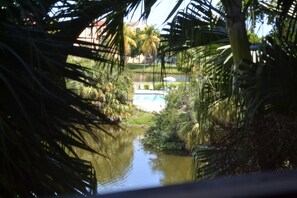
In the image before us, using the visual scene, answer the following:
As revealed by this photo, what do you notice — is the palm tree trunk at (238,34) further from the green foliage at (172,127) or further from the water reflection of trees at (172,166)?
the green foliage at (172,127)

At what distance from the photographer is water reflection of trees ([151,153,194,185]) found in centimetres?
1873

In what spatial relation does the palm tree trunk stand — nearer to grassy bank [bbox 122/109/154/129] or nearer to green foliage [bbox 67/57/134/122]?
green foliage [bbox 67/57/134/122]

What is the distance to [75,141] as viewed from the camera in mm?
2584

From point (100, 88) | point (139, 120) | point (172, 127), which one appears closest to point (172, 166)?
point (172, 127)

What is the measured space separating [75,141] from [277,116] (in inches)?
62.6

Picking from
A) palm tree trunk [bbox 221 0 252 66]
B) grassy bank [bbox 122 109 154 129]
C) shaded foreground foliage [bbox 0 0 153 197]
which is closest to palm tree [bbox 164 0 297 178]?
palm tree trunk [bbox 221 0 252 66]

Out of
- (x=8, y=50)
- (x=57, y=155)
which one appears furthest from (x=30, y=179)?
(x=8, y=50)

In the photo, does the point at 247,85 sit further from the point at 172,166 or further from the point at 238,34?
the point at 172,166

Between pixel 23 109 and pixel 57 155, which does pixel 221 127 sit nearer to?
pixel 57 155

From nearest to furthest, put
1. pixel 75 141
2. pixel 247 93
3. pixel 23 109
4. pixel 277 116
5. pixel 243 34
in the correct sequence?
pixel 23 109
pixel 75 141
pixel 277 116
pixel 247 93
pixel 243 34

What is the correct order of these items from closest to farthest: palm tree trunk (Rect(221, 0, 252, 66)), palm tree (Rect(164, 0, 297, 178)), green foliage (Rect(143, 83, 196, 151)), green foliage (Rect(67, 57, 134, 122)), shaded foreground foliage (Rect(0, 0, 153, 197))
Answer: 1. shaded foreground foliage (Rect(0, 0, 153, 197))
2. green foliage (Rect(67, 57, 134, 122))
3. palm tree (Rect(164, 0, 297, 178))
4. palm tree trunk (Rect(221, 0, 252, 66))
5. green foliage (Rect(143, 83, 196, 151))

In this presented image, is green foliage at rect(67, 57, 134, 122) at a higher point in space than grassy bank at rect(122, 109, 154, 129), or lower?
higher

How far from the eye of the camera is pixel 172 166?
2030cm

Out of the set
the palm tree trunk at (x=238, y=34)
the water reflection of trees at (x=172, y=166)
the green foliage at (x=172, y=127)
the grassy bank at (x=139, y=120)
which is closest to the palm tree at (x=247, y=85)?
the palm tree trunk at (x=238, y=34)
